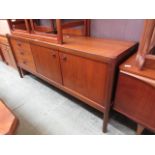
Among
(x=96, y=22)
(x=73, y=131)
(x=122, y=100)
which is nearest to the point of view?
(x=122, y=100)

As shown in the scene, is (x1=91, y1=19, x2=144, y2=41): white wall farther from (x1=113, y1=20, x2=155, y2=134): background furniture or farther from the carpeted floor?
the carpeted floor

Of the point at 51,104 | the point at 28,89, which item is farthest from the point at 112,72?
the point at 28,89

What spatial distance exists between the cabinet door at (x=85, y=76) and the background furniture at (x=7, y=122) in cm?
66

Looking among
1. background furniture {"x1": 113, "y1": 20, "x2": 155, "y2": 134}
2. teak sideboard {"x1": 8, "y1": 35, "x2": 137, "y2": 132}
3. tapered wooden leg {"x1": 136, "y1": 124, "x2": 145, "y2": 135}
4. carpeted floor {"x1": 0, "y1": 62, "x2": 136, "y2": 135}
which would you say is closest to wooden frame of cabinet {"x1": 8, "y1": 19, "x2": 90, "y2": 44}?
teak sideboard {"x1": 8, "y1": 35, "x2": 137, "y2": 132}

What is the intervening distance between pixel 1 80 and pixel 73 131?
1821 mm

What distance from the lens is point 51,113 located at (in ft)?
5.21

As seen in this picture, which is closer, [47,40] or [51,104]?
[47,40]

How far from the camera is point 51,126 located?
1.42 meters

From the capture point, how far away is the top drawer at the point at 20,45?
1.75m

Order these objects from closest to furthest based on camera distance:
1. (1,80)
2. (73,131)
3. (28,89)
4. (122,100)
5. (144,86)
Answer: (144,86) → (122,100) → (73,131) → (28,89) → (1,80)

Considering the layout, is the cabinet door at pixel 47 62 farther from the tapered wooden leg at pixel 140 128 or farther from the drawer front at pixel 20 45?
the tapered wooden leg at pixel 140 128

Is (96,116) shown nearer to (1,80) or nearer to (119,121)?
(119,121)

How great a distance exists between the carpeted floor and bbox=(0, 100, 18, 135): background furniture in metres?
0.56
